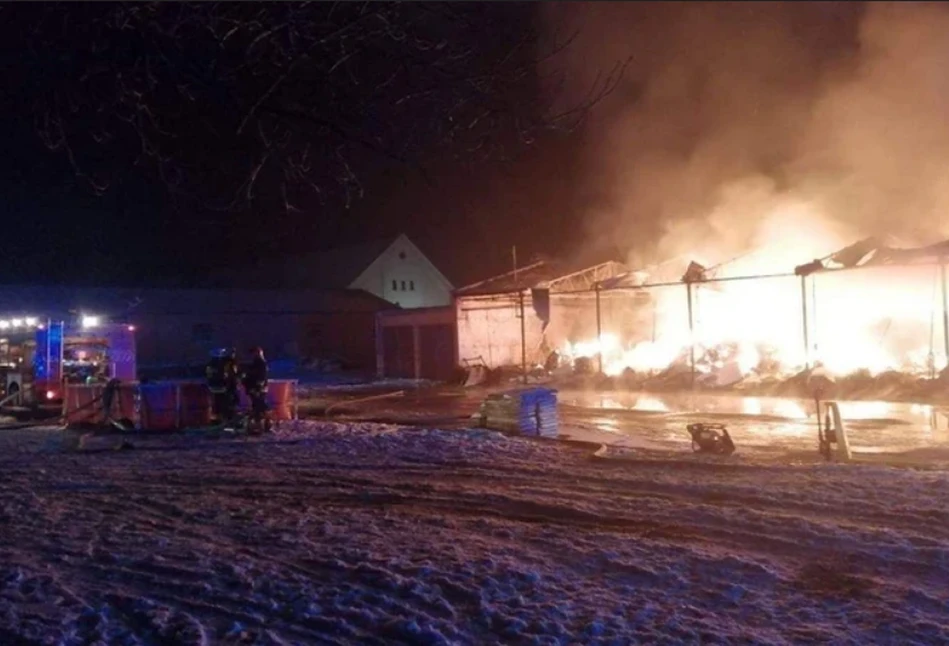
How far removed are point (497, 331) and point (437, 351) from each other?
2606 millimetres

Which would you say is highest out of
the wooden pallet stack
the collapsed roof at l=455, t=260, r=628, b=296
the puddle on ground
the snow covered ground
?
the collapsed roof at l=455, t=260, r=628, b=296

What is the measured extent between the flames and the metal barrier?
12.9 m

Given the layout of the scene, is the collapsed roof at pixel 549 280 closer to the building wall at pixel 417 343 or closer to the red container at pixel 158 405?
the building wall at pixel 417 343

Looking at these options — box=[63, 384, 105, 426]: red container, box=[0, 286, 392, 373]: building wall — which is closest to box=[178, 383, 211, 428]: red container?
box=[63, 384, 105, 426]: red container

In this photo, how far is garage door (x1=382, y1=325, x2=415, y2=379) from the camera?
35.2m

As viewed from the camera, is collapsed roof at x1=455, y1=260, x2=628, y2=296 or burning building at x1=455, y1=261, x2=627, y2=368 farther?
burning building at x1=455, y1=261, x2=627, y2=368

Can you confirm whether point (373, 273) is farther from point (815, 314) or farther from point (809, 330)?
point (815, 314)

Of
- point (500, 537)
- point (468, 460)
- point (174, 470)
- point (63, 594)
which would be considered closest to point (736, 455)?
point (468, 460)

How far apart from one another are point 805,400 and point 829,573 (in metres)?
15.8

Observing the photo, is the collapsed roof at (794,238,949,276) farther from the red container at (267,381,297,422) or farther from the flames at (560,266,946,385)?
the red container at (267,381,297,422)

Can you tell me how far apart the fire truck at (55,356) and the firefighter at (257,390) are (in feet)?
20.6

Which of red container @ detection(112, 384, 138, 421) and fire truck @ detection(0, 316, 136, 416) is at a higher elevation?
fire truck @ detection(0, 316, 136, 416)

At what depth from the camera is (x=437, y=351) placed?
3381cm

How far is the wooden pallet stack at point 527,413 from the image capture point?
1473 cm
